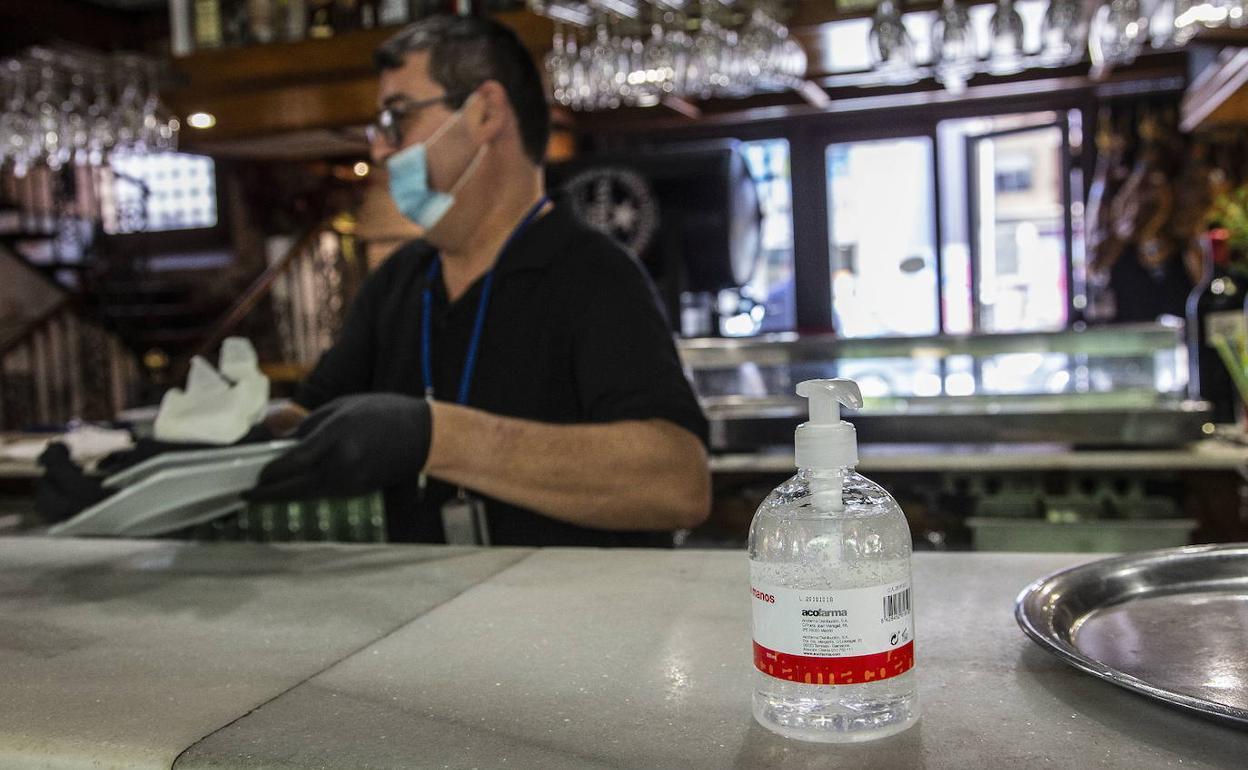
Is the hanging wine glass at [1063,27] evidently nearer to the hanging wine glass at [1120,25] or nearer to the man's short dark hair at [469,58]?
the hanging wine glass at [1120,25]

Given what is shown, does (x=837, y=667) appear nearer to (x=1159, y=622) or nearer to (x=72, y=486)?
(x=1159, y=622)

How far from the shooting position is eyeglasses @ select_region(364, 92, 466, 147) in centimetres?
198

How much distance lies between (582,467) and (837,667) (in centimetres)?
99

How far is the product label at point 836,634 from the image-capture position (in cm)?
68

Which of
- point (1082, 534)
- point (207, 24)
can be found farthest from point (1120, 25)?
point (207, 24)

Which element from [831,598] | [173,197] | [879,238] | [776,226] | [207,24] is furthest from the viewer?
[173,197]

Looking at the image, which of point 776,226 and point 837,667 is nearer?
point 837,667

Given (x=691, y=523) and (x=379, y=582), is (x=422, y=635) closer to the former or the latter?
(x=379, y=582)

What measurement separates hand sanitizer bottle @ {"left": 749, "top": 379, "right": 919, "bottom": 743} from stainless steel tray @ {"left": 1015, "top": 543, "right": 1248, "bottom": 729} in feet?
0.46

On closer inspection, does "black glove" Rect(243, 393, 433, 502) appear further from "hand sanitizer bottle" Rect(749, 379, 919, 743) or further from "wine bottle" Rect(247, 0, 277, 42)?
"wine bottle" Rect(247, 0, 277, 42)

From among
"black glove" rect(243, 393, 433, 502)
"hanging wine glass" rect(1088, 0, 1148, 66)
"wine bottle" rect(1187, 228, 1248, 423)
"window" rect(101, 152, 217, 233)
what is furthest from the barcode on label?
"window" rect(101, 152, 217, 233)

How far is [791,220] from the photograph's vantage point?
7.73m

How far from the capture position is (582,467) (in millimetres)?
1656

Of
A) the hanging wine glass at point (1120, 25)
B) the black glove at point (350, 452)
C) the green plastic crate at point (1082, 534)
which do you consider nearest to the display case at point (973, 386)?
the green plastic crate at point (1082, 534)
